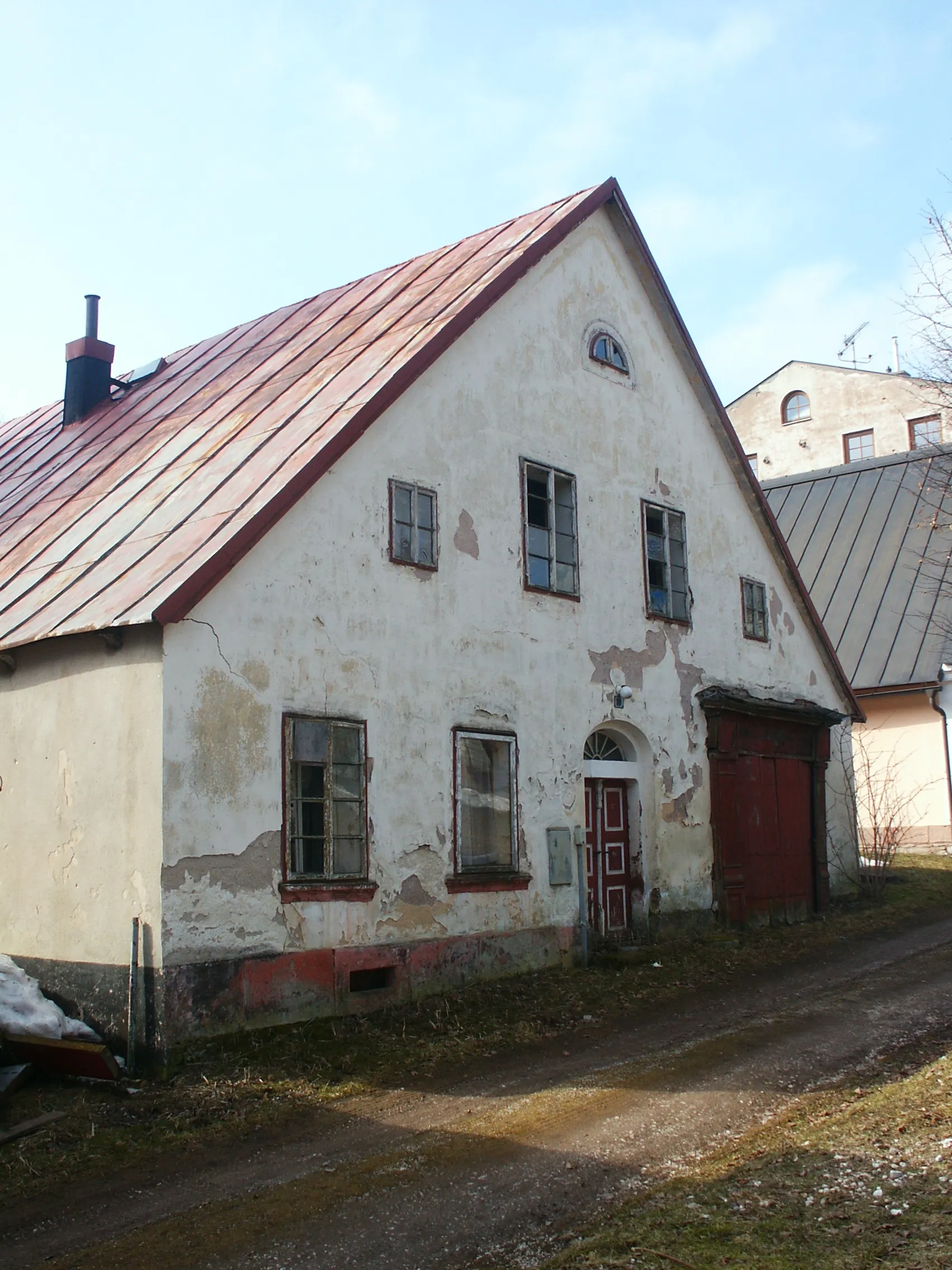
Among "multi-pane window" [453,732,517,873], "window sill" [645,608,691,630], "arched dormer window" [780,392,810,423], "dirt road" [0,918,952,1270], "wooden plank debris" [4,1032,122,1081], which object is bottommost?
"dirt road" [0,918,952,1270]

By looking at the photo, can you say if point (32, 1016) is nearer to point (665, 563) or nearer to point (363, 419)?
point (363, 419)

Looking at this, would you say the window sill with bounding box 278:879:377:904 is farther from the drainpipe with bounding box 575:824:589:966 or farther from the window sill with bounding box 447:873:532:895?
the drainpipe with bounding box 575:824:589:966

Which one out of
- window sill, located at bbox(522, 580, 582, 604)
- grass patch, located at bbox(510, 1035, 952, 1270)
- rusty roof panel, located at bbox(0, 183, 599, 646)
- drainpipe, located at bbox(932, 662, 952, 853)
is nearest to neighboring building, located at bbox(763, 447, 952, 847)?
drainpipe, located at bbox(932, 662, 952, 853)

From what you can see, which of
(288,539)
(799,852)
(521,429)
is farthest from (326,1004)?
(799,852)

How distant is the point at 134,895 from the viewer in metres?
8.84

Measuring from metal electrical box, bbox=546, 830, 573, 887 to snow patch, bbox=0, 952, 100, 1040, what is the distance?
5.03m

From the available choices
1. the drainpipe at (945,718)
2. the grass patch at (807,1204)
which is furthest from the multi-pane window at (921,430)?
the grass patch at (807,1204)

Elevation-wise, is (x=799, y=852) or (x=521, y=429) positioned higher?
(x=521, y=429)

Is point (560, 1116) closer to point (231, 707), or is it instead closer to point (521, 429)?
point (231, 707)

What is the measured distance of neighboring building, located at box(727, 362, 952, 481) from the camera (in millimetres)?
33094

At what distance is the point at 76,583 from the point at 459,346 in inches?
176

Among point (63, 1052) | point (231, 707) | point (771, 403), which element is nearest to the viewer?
point (63, 1052)

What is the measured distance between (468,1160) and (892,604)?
19123mm

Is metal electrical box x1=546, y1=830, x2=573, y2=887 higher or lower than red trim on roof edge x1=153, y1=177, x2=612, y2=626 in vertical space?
lower
